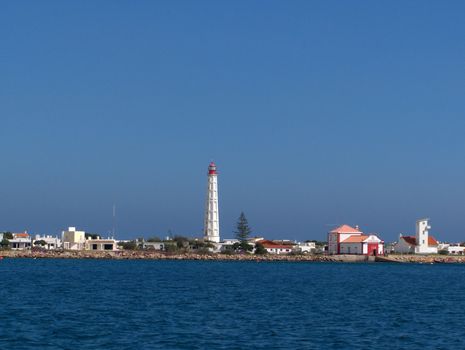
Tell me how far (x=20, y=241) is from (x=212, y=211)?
32.1 m

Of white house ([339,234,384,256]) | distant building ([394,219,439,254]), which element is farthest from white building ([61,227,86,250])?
distant building ([394,219,439,254])

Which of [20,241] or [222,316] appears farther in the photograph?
[20,241]

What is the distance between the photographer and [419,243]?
453 feet

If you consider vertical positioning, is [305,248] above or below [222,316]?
above

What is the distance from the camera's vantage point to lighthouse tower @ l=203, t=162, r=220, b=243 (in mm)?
134625

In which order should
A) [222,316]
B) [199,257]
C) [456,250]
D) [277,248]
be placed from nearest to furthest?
[222,316], [199,257], [277,248], [456,250]

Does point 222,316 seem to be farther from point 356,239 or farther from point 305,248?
point 305,248

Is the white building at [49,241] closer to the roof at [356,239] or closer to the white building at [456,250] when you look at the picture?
the roof at [356,239]

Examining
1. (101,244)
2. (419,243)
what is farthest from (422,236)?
(101,244)

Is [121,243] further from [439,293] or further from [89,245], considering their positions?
[439,293]

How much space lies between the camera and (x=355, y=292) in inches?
2261

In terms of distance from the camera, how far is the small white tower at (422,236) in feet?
444

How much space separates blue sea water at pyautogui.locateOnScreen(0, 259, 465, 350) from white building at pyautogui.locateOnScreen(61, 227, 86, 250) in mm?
73502

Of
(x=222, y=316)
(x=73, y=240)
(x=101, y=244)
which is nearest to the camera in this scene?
(x=222, y=316)
